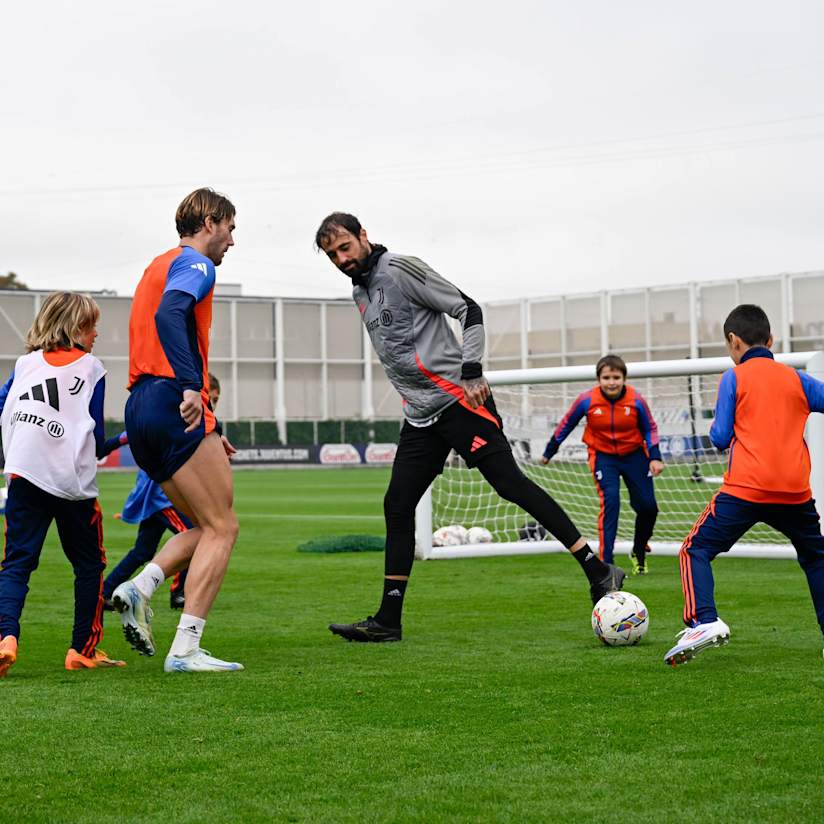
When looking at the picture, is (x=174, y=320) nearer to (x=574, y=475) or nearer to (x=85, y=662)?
(x=85, y=662)

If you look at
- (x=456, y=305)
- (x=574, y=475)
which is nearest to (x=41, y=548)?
(x=456, y=305)

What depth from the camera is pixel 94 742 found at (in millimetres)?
4270

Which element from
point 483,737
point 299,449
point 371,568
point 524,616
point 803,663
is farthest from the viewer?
point 299,449

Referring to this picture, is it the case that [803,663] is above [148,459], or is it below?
below

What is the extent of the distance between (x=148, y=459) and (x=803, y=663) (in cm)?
291

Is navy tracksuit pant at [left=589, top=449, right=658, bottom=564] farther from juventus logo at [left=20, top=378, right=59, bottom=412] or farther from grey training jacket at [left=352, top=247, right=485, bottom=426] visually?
juventus logo at [left=20, top=378, right=59, bottom=412]

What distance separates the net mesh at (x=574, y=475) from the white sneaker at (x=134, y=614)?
6733mm

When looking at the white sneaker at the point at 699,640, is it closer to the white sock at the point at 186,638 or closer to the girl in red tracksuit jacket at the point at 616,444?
the white sock at the point at 186,638

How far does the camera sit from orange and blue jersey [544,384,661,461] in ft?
33.8

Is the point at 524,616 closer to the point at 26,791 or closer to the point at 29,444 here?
the point at 29,444

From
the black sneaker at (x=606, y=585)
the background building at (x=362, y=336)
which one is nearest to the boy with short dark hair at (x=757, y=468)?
the black sneaker at (x=606, y=585)

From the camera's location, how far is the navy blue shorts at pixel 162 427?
5547 mm

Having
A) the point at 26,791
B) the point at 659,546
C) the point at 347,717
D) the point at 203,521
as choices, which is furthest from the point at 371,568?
the point at 26,791

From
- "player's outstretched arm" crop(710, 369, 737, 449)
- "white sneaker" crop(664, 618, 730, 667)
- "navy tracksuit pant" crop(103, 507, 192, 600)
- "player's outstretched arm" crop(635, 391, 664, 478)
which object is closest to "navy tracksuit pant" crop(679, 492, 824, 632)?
"white sneaker" crop(664, 618, 730, 667)
